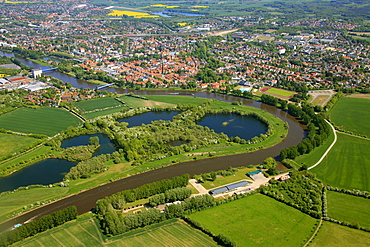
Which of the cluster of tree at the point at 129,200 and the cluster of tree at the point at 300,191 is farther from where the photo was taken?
the cluster of tree at the point at 300,191

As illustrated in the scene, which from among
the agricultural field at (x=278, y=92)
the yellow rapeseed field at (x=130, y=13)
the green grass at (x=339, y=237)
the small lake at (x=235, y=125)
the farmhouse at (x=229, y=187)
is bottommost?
the green grass at (x=339, y=237)

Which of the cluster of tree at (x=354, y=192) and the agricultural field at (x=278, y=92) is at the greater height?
the agricultural field at (x=278, y=92)

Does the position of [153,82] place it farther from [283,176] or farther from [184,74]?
[283,176]

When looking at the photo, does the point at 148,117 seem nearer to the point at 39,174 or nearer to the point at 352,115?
the point at 39,174

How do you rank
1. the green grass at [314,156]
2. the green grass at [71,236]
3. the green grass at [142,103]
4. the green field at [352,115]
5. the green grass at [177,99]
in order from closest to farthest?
the green grass at [71,236] → the green grass at [314,156] → the green field at [352,115] → the green grass at [142,103] → the green grass at [177,99]

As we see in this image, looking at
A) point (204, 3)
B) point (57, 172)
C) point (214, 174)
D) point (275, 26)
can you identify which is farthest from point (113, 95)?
point (204, 3)

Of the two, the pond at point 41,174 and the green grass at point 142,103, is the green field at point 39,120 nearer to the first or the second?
the pond at point 41,174

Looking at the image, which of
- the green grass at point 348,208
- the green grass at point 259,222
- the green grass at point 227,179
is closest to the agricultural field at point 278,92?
the green grass at point 227,179
